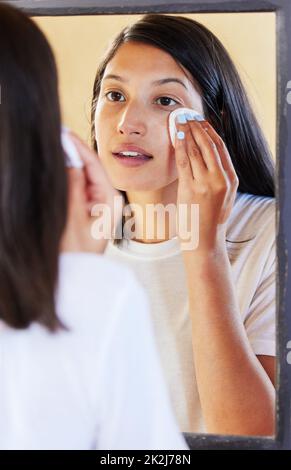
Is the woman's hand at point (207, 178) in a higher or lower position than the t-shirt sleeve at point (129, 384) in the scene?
higher

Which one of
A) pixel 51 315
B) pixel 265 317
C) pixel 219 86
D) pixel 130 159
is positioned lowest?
pixel 265 317

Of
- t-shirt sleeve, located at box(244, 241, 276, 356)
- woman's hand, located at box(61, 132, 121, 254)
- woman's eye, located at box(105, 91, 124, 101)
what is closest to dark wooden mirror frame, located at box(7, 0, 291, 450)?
t-shirt sleeve, located at box(244, 241, 276, 356)

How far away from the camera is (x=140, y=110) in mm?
1043

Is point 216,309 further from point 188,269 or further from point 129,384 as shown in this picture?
point 129,384

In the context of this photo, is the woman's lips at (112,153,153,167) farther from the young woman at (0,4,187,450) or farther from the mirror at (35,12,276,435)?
the young woman at (0,4,187,450)

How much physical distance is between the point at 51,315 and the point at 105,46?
49cm

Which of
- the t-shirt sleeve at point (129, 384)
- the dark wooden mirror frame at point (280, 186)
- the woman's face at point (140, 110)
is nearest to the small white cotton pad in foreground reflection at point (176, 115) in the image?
the woman's face at point (140, 110)

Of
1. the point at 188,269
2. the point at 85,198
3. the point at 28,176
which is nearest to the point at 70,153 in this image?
the point at 85,198

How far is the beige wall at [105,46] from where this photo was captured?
103 centimetres

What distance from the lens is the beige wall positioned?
40.6 inches

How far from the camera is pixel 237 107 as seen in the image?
3.44 ft

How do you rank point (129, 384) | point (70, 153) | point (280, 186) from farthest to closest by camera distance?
point (280, 186) → point (70, 153) → point (129, 384)

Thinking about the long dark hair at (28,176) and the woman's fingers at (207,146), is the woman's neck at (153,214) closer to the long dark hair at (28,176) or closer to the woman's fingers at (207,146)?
the woman's fingers at (207,146)
